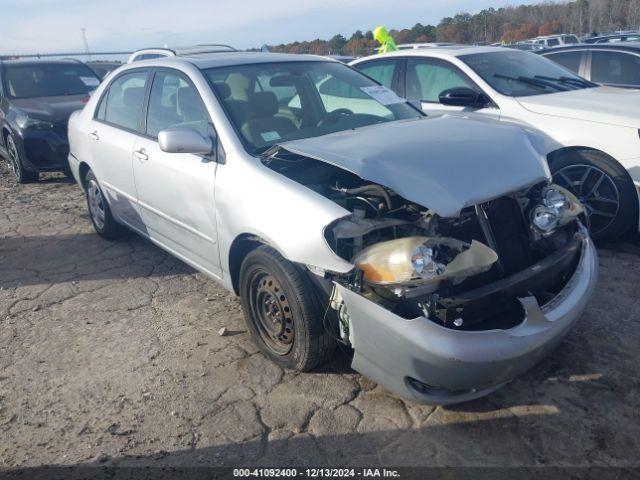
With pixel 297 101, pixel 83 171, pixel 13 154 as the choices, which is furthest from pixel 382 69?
pixel 13 154

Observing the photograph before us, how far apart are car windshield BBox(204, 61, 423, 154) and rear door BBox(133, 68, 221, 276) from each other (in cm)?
24

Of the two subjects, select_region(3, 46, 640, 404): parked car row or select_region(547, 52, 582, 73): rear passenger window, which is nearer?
select_region(3, 46, 640, 404): parked car row

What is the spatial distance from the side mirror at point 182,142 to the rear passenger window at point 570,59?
5.87 m

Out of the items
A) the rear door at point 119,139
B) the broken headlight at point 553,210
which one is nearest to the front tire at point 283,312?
the broken headlight at point 553,210

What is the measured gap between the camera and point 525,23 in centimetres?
4538

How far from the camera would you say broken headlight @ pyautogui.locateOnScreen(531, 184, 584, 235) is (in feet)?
9.85

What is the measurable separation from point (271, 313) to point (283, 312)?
164mm

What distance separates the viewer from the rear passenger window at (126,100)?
4.39 m

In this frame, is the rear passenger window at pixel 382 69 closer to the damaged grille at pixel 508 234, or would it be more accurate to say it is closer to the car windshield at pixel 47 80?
the damaged grille at pixel 508 234

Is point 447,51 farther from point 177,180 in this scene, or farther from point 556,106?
point 177,180

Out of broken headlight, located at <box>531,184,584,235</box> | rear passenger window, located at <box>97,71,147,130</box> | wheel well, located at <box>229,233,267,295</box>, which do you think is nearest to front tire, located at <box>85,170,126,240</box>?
rear passenger window, located at <box>97,71,147,130</box>

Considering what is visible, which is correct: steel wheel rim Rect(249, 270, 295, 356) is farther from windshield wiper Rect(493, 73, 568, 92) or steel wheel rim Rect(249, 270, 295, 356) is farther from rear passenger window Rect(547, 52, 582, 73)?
rear passenger window Rect(547, 52, 582, 73)

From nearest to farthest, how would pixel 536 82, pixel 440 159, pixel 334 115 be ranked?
pixel 440 159, pixel 334 115, pixel 536 82

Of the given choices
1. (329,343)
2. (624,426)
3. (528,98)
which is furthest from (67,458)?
(528,98)
